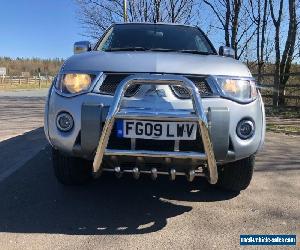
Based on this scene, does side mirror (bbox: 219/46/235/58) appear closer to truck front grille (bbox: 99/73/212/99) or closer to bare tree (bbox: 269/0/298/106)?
truck front grille (bbox: 99/73/212/99)

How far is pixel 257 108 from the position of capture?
338cm

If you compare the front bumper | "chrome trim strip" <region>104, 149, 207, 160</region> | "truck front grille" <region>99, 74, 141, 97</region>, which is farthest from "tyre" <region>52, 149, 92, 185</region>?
"chrome trim strip" <region>104, 149, 207, 160</region>

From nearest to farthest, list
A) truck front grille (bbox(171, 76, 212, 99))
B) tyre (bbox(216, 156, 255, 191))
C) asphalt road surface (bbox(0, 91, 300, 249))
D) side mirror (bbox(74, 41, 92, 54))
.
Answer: asphalt road surface (bbox(0, 91, 300, 249)), truck front grille (bbox(171, 76, 212, 99)), tyre (bbox(216, 156, 255, 191)), side mirror (bbox(74, 41, 92, 54))

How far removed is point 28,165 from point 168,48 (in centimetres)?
231

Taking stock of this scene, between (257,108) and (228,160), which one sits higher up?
(257,108)

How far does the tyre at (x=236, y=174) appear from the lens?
3734mm

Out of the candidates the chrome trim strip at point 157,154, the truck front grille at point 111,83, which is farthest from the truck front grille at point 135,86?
the chrome trim strip at point 157,154

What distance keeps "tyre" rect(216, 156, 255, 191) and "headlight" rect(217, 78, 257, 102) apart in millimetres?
619

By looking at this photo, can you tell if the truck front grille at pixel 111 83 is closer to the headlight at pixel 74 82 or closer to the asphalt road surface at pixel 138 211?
the headlight at pixel 74 82

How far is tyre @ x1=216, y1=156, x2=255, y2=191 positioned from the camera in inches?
147

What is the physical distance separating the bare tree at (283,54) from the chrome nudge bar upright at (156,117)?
12.0m

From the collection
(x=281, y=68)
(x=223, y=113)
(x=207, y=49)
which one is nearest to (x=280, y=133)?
(x=207, y=49)

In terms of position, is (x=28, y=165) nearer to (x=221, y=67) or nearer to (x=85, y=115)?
(x=85, y=115)

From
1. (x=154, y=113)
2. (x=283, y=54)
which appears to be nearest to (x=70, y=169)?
(x=154, y=113)
